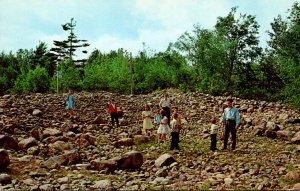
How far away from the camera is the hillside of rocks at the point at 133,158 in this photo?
1065 cm

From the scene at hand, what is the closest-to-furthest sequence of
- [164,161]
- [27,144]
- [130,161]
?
[130,161] → [164,161] → [27,144]

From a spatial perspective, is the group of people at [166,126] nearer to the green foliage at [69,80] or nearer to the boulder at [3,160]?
the boulder at [3,160]

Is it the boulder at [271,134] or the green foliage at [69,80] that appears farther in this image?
the green foliage at [69,80]

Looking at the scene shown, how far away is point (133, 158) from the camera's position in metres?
12.7

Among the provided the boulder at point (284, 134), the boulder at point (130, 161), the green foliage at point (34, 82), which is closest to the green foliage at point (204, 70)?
the green foliage at point (34, 82)

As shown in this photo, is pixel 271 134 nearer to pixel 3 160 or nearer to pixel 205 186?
pixel 205 186

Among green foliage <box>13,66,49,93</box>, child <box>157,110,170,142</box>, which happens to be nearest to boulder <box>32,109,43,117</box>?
child <box>157,110,170,142</box>

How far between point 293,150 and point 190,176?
6841 mm

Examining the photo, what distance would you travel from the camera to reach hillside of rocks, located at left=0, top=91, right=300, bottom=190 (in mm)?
10648

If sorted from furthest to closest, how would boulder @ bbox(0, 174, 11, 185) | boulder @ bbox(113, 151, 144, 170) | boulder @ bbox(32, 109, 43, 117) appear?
boulder @ bbox(32, 109, 43, 117), boulder @ bbox(113, 151, 144, 170), boulder @ bbox(0, 174, 11, 185)

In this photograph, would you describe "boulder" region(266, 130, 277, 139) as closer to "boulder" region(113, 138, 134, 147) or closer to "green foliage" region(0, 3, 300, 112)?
"boulder" region(113, 138, 134, 147)

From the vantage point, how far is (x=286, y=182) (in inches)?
425

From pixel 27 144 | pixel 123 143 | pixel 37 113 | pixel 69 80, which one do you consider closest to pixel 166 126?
pixel 123 143

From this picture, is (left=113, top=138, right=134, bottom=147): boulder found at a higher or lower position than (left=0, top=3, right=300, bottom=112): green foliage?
lower
